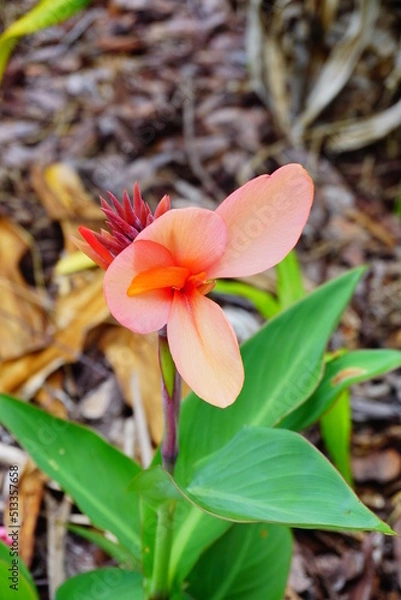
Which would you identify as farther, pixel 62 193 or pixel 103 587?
pixel 62 193

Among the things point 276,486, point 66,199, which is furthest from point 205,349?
point 66,199

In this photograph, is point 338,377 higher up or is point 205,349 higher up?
point 205,349

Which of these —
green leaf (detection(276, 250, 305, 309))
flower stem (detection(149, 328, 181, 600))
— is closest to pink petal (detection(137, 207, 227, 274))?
flower stem (detection(149, 328, 181, 600))

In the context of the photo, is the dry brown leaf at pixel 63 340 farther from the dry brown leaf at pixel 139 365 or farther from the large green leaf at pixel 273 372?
the large green leaf at pixel 273 372

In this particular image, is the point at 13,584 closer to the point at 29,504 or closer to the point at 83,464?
the point at 83,464

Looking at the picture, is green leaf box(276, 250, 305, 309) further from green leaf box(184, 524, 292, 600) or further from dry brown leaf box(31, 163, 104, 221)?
dry brown leaf box(31, 163, 104, 221)

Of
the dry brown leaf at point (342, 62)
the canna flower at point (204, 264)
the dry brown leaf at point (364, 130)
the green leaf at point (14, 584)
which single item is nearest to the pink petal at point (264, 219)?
the canna flower at point (204, 264)

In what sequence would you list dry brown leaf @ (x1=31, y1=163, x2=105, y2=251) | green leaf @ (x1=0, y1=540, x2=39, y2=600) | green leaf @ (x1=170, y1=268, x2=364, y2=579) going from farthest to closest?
dry brown leaf @ (x1=31, y1=163, x2=105, y2=251) → green leaf @ (x1=170, y1=268, x2=364, y2=579) → green leaf @ (x1=0, y1=540, x2=39, y2=600)
